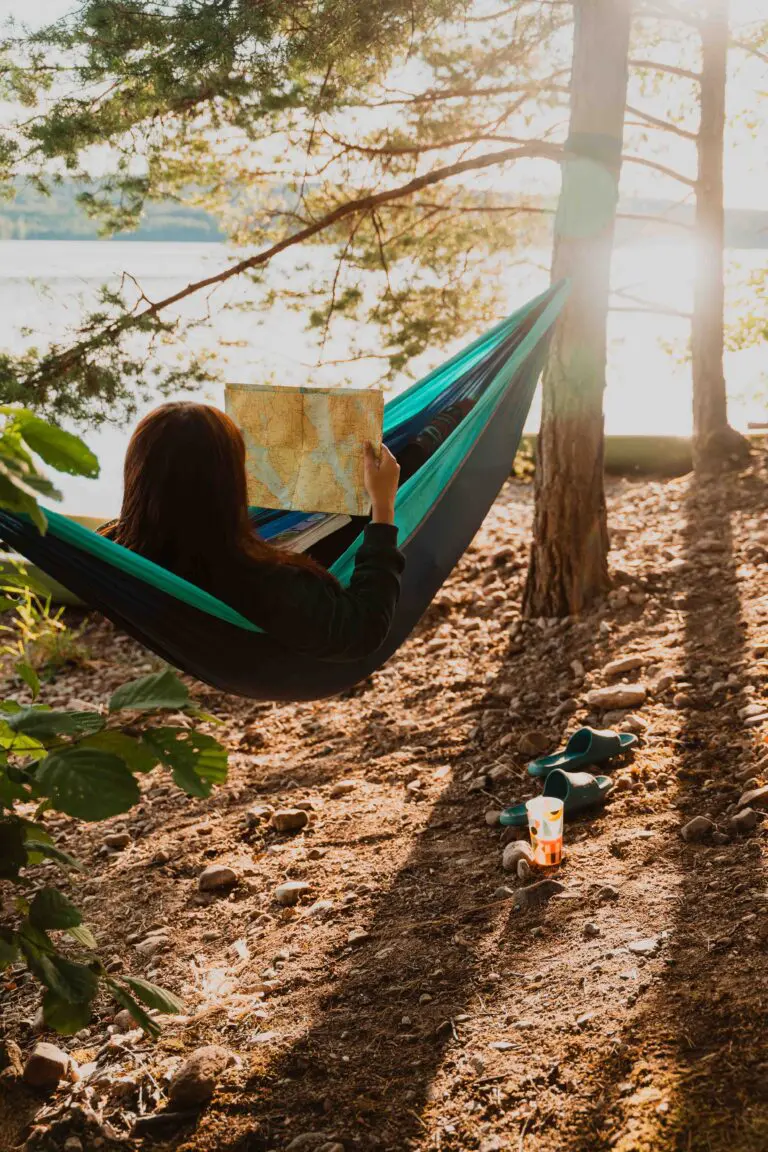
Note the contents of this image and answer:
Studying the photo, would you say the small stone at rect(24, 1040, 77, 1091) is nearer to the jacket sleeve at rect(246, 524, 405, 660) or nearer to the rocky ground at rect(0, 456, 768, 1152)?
the rocky ground at rect(0, 456, 768, 1152)

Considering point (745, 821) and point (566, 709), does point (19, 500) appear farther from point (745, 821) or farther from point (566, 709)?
point (566, 709)

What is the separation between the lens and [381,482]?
156 centimetres

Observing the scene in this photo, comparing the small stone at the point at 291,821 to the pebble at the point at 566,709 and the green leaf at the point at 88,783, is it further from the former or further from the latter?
the green leaf at the point at 88,783

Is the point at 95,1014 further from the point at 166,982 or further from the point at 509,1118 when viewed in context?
the point at 509,1118

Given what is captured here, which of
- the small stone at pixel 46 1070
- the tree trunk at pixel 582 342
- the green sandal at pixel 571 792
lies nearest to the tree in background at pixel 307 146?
the tree trunk at pixel 582 342

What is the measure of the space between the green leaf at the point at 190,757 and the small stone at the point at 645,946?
0.78 metres

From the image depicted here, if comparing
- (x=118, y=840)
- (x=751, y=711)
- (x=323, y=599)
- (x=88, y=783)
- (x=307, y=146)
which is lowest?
(x=118, y=840)

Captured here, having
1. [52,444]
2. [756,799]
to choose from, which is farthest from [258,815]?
[52,444]

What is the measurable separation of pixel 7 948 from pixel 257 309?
2612mm

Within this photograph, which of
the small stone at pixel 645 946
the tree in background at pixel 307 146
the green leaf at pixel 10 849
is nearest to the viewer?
the green leaf at pixel 10 849

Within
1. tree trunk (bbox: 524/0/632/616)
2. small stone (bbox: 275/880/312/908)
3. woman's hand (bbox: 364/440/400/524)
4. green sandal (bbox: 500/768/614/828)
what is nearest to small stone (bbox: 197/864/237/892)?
small stone (bbox: 275/880/312/908)

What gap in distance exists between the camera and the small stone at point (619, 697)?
2.44m

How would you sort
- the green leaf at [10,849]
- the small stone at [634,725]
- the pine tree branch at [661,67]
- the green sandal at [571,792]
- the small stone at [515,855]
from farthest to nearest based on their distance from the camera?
the pine tree branch at [661,67], the small stone at [634,725], the green sandal at [571,792], the small stone at [515,855], the green leaf at [10,849]

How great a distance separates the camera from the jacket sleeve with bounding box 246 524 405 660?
4.59 feet
